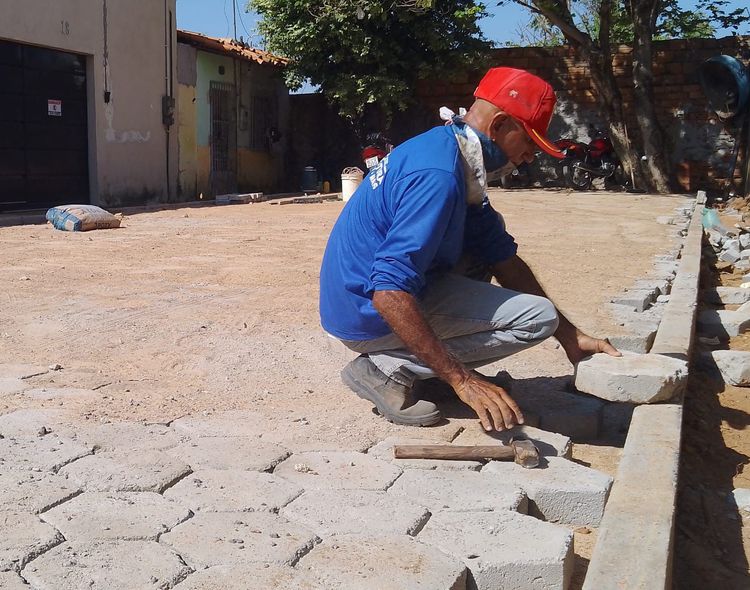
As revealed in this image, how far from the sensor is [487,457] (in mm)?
2938

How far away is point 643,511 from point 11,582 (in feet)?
5.20

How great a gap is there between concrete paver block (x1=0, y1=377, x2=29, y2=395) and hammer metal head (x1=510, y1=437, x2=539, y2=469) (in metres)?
1.98

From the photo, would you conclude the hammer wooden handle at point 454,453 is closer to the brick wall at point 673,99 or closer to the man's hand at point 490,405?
the man's hand at point 490,405

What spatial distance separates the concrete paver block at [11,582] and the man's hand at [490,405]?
55.9 inches

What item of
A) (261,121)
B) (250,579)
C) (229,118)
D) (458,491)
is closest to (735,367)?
(458,491)

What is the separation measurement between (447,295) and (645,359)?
32.4 inches

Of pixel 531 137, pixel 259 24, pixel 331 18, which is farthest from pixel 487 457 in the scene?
pixel 259 24

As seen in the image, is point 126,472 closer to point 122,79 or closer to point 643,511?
point 643,511

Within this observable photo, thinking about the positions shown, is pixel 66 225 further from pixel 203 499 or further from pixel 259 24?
pixel 259 24

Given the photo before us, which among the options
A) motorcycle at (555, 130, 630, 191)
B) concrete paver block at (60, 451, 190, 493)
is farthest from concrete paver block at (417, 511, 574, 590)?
motorcycle at (555, 130, 630, 191)

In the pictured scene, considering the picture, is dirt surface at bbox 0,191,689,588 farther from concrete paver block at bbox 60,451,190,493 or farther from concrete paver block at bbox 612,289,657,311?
concrete paver block at bbox 60,451,190,493

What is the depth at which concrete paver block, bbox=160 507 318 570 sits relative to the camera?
7.25 feet

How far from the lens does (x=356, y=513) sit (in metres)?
2.51

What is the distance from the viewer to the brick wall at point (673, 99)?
18.9 metres
